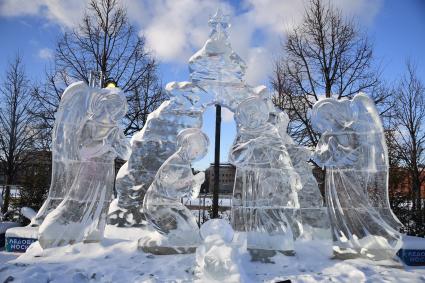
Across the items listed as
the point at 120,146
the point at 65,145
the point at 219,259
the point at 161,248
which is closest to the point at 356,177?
the point at 219,259

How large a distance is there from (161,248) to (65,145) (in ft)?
6.41

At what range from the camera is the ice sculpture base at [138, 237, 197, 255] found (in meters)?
4.93

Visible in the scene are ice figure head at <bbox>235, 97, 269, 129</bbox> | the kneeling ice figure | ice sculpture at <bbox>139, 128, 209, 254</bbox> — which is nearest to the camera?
the kneeling ice figure

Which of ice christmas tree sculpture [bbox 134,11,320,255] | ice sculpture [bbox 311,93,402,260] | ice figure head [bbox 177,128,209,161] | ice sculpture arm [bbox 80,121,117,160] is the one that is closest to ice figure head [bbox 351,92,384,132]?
ice sculpture [bbox 311,93,402,260]

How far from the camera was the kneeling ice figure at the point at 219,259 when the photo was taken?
12.9 ft

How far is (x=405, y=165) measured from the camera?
13883 mm

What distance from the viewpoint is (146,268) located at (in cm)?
436

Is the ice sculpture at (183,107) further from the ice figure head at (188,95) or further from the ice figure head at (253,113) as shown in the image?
the ice figure head at (253,113)

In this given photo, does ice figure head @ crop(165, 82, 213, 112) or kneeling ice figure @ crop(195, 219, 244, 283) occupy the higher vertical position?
ice figure head @ crop(165, 82, 213, 112)

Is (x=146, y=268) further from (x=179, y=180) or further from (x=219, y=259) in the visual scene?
(x=179, y=180)

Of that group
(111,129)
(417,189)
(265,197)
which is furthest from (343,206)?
(417,189)

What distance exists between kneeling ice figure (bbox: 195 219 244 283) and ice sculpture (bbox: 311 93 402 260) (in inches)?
63.9

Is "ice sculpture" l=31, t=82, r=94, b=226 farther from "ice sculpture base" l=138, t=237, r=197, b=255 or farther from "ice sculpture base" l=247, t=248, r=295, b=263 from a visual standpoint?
"ice sculpture base" l=247, t=248, r=295, b=263

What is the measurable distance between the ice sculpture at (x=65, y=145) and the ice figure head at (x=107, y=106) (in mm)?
163
